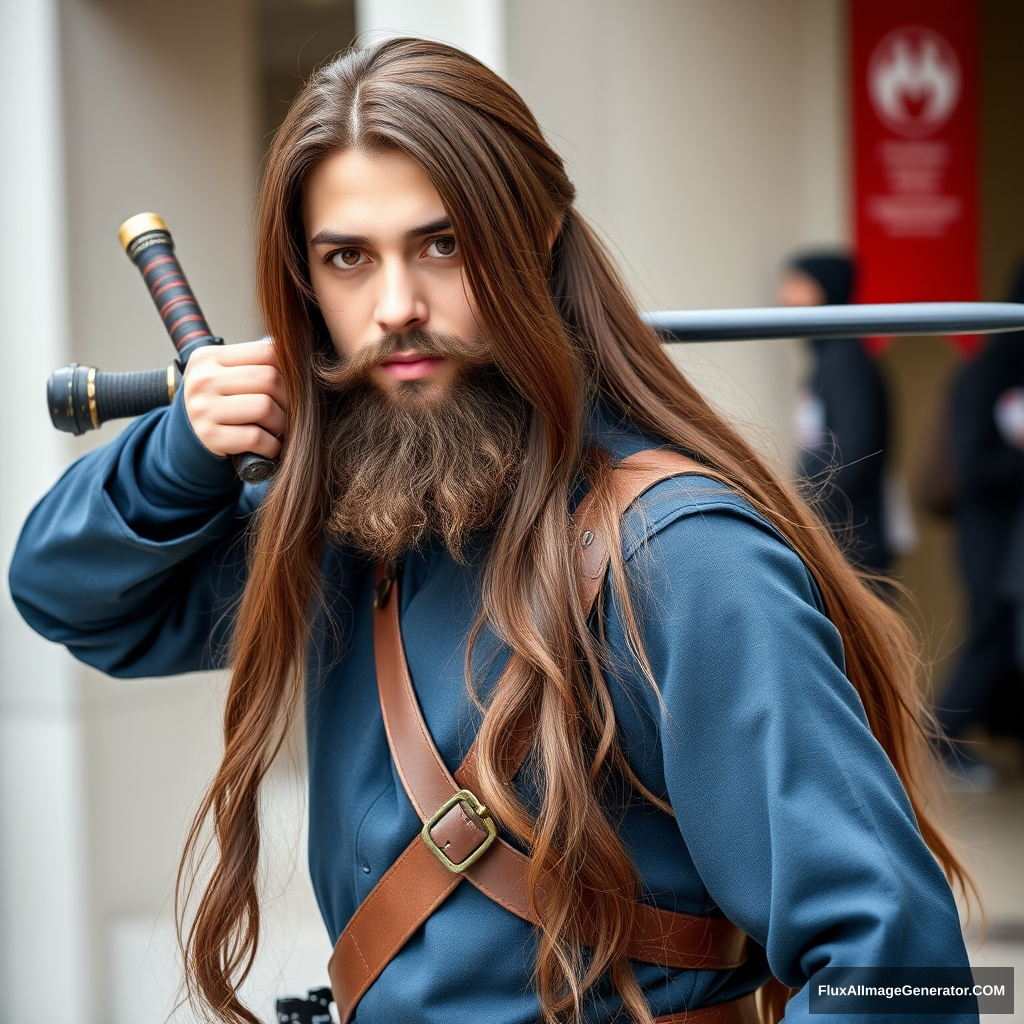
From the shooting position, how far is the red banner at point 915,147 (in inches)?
213

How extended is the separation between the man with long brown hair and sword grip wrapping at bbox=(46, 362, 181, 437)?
0.17 feet

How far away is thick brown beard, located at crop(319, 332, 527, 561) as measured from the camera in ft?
5.31

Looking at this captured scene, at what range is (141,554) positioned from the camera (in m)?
1.87

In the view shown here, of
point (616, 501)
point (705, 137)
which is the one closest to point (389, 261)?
point (616, 501)

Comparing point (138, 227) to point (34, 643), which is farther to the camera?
point (34, 643)

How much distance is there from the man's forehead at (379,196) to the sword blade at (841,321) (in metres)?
0.42

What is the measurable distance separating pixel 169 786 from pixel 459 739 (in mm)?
2845

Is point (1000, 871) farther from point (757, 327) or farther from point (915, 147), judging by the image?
point (757, 327)

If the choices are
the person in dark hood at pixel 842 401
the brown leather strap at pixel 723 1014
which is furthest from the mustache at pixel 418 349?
the person in dark hood at pixel 842 401

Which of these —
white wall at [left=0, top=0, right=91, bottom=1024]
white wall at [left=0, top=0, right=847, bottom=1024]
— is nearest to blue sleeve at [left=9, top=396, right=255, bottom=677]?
white wall at [left=0, top=0, right=847, bottom=1024]

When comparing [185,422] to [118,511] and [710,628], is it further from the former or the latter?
[710,628]

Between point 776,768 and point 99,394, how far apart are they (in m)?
1.14

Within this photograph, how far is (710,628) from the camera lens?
137 cm

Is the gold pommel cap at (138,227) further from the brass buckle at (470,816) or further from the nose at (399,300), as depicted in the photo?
the brass buckle at (470,816)
